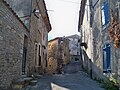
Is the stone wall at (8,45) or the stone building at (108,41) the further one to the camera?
the stone building at (108,41)

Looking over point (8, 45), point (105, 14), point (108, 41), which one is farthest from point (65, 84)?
point (105, 14)

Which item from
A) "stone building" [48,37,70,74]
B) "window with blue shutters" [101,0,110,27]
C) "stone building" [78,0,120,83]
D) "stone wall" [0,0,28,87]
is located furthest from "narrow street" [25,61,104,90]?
"stone building" [48,37,70,74]

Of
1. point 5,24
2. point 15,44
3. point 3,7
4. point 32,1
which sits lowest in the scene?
point 15,44

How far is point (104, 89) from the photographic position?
30.4ft

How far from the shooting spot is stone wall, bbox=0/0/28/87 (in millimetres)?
6918

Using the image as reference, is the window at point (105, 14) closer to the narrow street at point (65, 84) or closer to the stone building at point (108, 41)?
the stone building at point (108, 41)

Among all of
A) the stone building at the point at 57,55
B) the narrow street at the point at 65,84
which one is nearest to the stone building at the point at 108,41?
the narrow street at the point at 65,84

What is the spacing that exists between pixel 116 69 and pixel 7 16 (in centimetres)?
516

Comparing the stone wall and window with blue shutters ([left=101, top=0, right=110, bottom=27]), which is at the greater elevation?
window with blue shutters ([left=101, top=0, right=110, bottom=27])

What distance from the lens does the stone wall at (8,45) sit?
6.92m

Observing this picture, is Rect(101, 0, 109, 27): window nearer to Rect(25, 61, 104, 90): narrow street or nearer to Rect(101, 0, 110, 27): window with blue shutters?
Rect(101, 0, 110, 27): window with blue shutters

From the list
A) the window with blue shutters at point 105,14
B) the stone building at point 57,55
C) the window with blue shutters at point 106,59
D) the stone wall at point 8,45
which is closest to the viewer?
the stone wall at point 8,45

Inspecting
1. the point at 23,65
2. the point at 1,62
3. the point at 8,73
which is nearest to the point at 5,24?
the point at 1,62

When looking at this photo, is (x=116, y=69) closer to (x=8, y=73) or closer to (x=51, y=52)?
(x=8, y=73)
